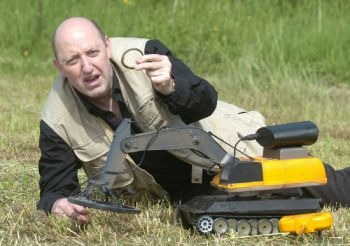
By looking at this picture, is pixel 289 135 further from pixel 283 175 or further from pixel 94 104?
pixel 94 104

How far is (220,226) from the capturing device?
3359mm

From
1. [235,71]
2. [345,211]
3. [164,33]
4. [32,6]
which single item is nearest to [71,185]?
[345,211]

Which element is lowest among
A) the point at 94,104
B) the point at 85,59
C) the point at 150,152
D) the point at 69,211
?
the point at 69,211

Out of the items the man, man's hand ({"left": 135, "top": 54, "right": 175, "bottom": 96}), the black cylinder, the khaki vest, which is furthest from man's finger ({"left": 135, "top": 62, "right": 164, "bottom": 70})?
the black cylinder

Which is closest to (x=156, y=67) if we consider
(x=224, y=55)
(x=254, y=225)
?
(x=254, y=225)

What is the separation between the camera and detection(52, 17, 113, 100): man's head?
358 cm

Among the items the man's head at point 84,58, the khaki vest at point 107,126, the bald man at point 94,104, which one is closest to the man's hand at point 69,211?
the bald man at point 94,104

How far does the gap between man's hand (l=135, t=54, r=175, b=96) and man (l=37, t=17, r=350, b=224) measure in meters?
0.04

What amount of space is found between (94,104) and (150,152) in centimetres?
34

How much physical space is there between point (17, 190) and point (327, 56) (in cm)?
450

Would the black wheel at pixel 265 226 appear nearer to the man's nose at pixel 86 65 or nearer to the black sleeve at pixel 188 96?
the black sleeve at pixel 188 96

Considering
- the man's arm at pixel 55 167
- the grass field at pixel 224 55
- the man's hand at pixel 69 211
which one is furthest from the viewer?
the grass field at pixel 224 55

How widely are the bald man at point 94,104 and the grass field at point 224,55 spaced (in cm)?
43

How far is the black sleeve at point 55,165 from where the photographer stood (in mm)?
3771
